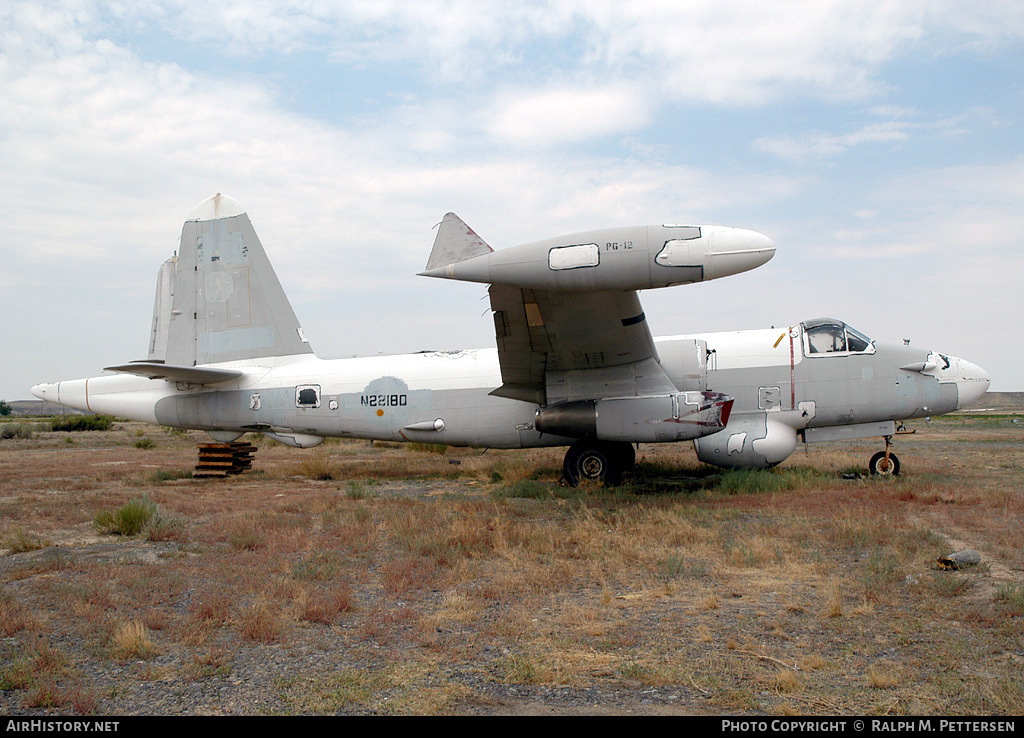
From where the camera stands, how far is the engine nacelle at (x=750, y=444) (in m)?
12.4

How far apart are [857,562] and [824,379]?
6.92 metres

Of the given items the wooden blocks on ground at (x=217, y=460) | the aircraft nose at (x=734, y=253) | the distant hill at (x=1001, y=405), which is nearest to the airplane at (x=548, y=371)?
the aircraft nose at (x=734, y=253)

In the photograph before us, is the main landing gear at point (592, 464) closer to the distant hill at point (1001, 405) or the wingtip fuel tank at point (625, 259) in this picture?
the wingtip fuel tank at point (625, 259)

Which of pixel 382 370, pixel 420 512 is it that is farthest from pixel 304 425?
pixel 420 512

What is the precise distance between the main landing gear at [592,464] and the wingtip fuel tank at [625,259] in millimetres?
4852

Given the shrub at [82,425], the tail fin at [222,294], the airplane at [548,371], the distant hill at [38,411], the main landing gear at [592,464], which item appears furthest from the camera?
the distant hill at [38,411]

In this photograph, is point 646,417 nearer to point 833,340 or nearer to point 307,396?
point 833,340

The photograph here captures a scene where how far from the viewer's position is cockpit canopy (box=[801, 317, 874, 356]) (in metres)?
13.1

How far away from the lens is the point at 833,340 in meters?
13.1

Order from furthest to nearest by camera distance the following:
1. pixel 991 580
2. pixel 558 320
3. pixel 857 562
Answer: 1. pixel 558 320
2. pixel 857 562
3. pixel 991 580

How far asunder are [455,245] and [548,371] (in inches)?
140

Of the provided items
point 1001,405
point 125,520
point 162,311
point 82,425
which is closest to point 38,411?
point 82,425
